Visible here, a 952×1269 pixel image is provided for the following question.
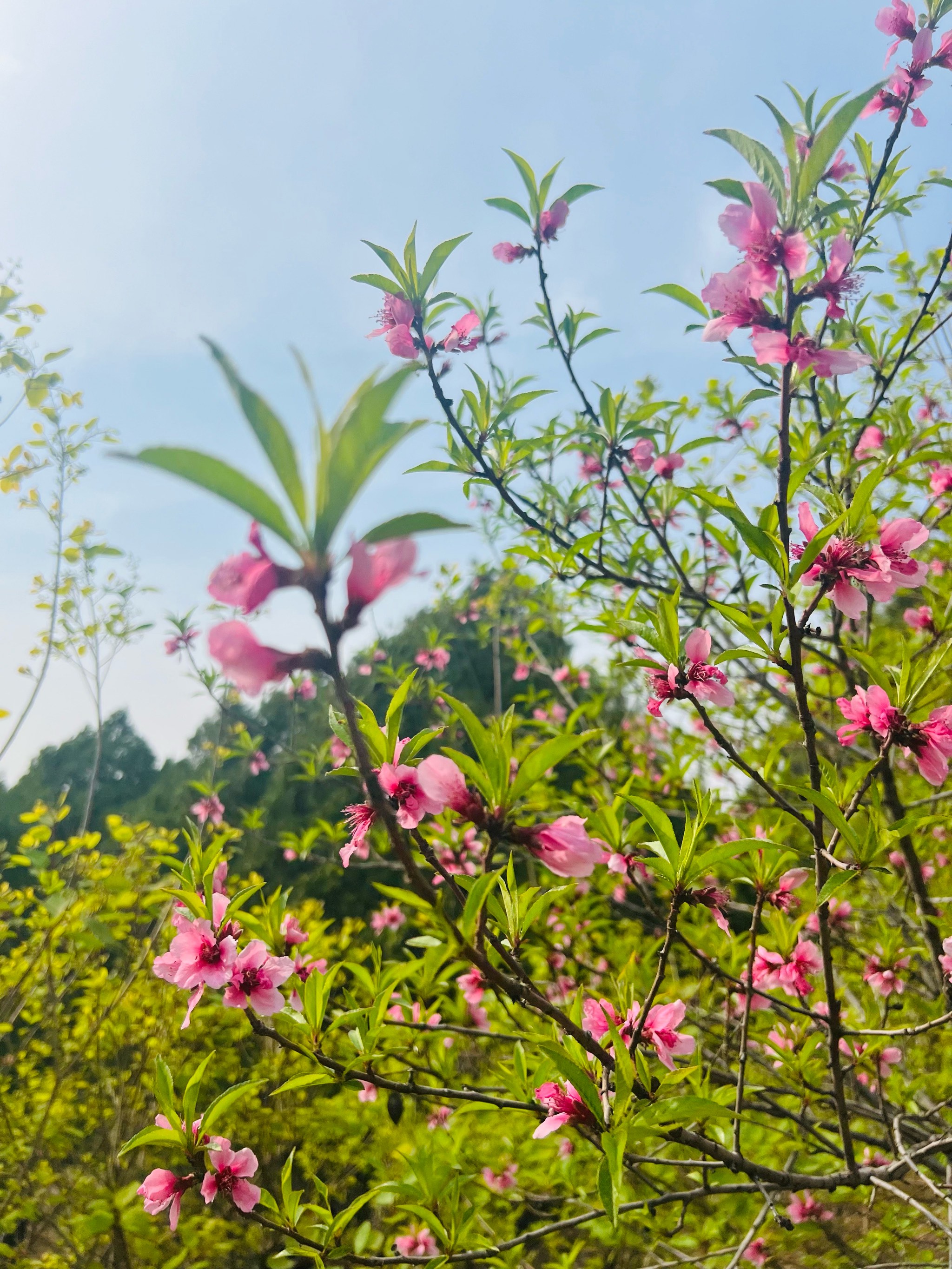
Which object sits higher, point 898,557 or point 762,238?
point 762,238

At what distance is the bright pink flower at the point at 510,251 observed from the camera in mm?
2514

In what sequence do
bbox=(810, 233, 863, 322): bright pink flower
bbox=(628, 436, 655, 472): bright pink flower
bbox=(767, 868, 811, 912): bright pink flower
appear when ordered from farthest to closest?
bbox=(628, 436, 655, 472): bright pink flower, bbox=(767, 868, 811, 912): bright pink flower, bbox=(810, 233, 863, 322): bright pink flower

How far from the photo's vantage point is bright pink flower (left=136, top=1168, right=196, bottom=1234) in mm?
1400

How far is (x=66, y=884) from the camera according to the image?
3615 millimetres

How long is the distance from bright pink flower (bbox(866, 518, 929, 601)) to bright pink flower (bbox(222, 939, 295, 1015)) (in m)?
1.44

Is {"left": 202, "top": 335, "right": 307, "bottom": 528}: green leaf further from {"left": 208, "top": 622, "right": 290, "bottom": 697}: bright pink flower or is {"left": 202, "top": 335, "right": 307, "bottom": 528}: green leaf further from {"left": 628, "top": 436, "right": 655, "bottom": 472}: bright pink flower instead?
{"left": 628, "top": 436, "right": 655, "bottom": 472}: bright pink flower

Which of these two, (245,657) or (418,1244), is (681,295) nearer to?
(245,657)

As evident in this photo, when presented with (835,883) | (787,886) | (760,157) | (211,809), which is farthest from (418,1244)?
(211,809)

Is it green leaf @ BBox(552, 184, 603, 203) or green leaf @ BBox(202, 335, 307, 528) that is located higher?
green leaf @ BBox(552, 184, 603, 203)

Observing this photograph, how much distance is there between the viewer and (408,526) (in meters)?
0.63

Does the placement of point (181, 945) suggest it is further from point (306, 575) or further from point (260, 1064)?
point (260, 1064)

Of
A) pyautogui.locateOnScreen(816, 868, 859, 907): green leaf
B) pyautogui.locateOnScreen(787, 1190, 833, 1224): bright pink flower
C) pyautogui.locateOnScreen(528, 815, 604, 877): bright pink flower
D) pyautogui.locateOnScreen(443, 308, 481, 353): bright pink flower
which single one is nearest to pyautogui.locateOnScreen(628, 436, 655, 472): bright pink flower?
pyautogui.locateOnScreen(443, 308, 481, 353): bright pink flower

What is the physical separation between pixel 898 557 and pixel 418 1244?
Answer: 273 centimetres

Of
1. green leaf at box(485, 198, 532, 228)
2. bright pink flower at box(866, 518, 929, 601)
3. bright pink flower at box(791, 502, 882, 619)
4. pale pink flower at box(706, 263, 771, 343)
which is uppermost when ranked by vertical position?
green leaf at box(485, 198, 532, 228)
